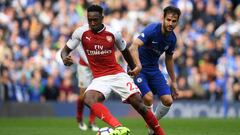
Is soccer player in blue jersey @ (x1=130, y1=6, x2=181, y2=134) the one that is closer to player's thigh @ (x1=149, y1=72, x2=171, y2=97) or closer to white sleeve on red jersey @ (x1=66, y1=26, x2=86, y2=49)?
player's thigh @ (x1=149, y1=72, x2=171, y2=97)

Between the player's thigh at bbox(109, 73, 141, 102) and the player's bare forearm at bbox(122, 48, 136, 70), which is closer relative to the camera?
the player's thigh at bbox(109, 73, 141, 102)

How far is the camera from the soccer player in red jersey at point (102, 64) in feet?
39.5

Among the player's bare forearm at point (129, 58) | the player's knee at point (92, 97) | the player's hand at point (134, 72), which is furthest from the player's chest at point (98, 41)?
the player's knee at point (92, 97)

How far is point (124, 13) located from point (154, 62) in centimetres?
1323

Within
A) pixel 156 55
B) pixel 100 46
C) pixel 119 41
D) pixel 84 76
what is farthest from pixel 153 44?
pixel 84 76

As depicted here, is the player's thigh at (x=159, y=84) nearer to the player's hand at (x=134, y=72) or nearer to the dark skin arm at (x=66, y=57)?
the player's hand at (x=134, y=72)

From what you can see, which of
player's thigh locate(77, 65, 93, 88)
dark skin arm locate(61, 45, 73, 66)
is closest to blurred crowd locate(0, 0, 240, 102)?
player's thigh locate(77, 65, 93, 88)

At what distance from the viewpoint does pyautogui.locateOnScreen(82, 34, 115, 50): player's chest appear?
1214cm

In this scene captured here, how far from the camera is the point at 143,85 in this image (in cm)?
1391

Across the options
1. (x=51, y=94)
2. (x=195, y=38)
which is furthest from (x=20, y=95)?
(x=195, y=38)

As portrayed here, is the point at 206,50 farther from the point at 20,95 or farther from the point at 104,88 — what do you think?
the point at 104,88

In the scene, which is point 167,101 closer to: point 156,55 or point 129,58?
point 156,55

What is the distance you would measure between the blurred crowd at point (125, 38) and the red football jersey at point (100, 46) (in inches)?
411

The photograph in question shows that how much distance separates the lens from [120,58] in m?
24.2
